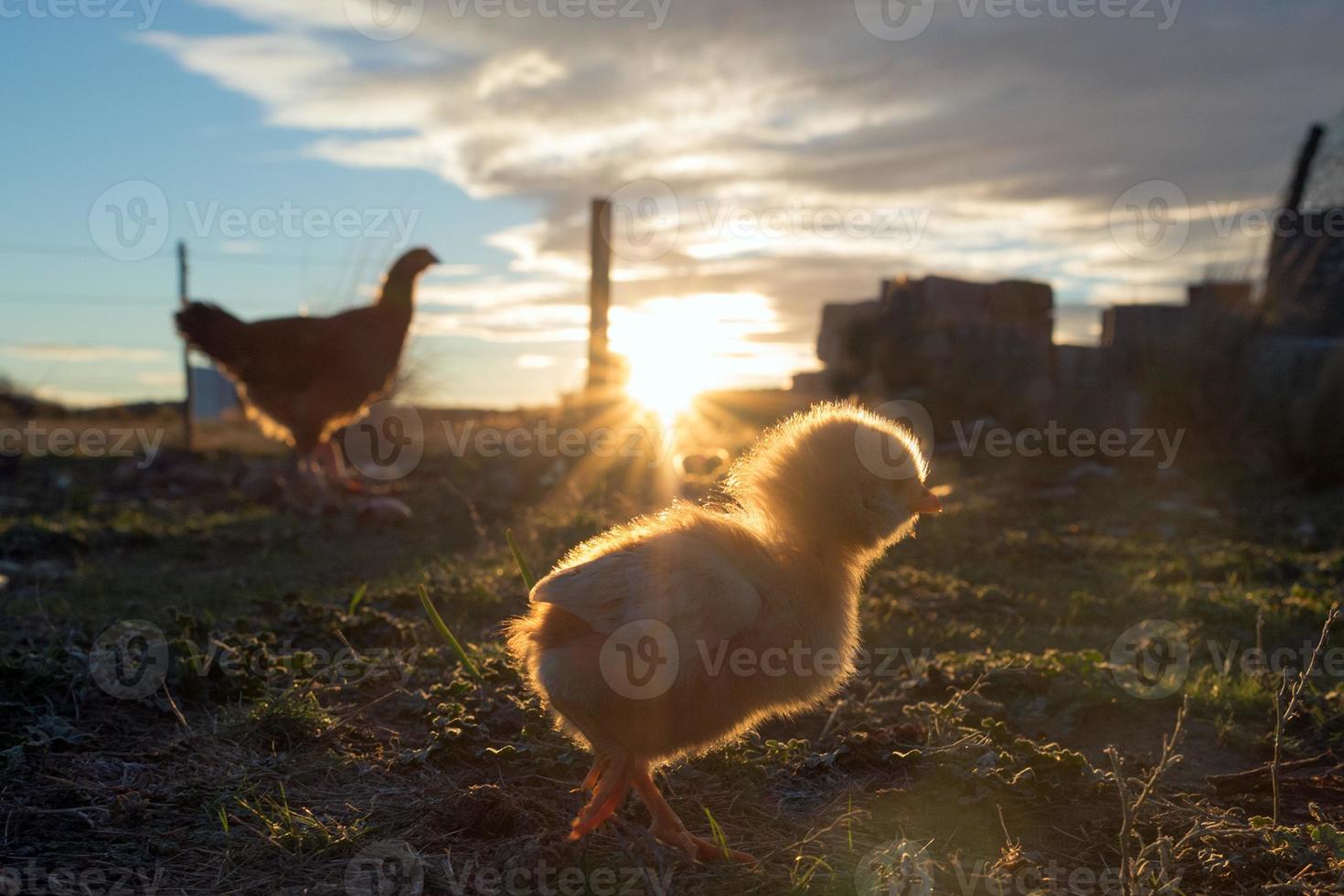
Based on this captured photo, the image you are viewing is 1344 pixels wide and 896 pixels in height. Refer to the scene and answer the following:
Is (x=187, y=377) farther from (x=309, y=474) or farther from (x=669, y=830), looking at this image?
(x=669, y=830)

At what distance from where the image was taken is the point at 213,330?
10734mm

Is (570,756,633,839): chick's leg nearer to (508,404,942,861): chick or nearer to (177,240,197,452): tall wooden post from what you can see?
(508,404,942,861): chick

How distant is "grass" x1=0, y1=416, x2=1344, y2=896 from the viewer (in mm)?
2879

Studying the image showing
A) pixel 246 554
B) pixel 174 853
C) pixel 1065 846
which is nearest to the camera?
pixel 174 853

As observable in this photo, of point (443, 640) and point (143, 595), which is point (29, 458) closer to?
point (143, 595)

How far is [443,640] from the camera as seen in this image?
5051 mm

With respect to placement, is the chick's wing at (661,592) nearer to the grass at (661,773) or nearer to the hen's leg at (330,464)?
the grass at (661,773)

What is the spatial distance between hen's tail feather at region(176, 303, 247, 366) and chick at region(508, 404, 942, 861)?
27.9ft

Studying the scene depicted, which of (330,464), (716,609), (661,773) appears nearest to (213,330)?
(330,464)

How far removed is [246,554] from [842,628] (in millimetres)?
6172

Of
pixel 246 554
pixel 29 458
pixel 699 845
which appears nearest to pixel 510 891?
pixel 699 845

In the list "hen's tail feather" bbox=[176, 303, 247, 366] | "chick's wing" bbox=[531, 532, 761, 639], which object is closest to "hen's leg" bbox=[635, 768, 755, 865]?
"chick's wing" bbox=[531, 532, 761, 639]

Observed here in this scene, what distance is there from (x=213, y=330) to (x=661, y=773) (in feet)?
29.5

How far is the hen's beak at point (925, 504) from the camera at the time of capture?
3537mm
